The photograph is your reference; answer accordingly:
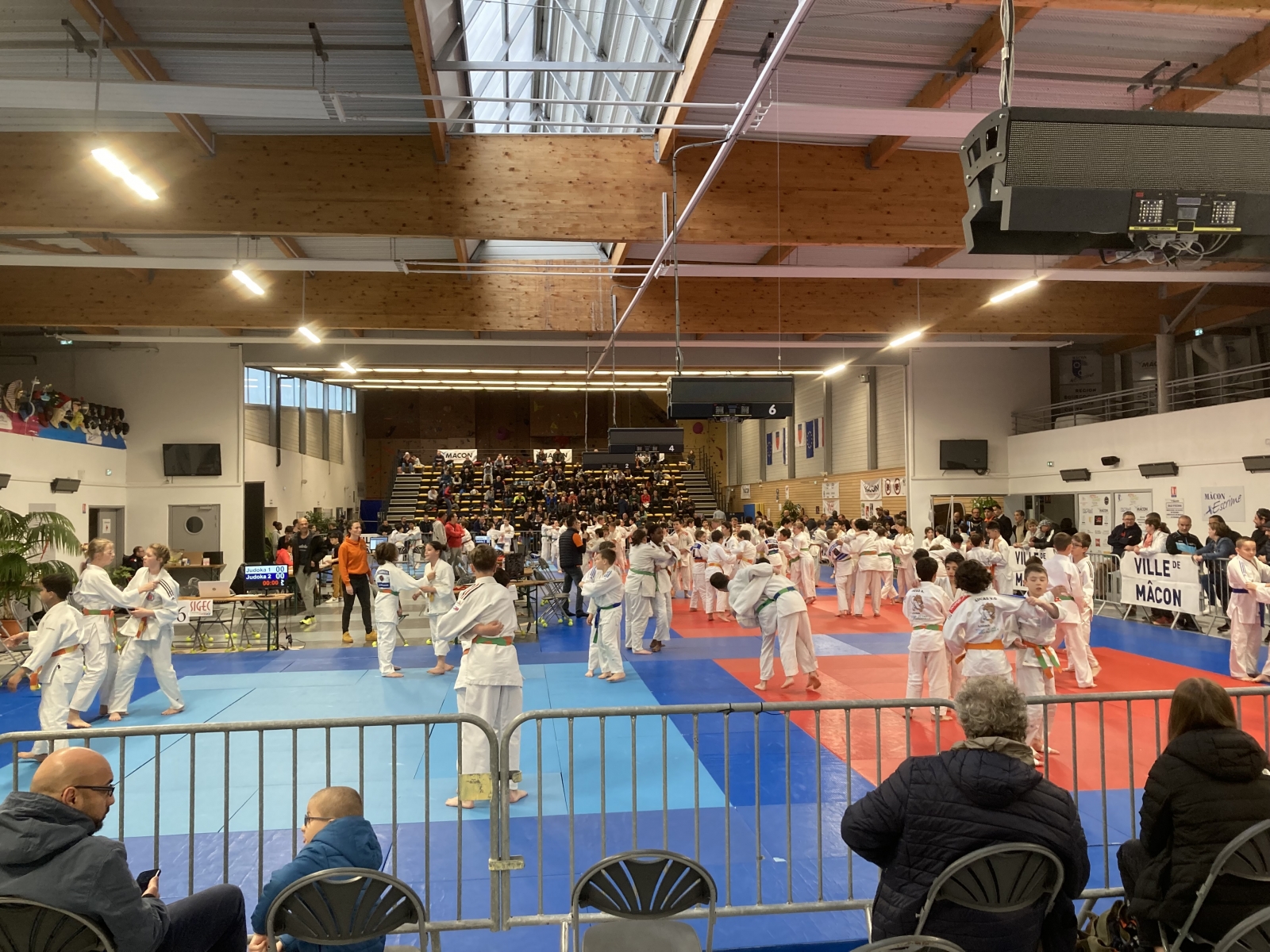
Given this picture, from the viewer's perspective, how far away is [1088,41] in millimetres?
8406

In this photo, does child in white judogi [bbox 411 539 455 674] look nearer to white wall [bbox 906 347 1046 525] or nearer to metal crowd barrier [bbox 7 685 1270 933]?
metal crowd barrier [bbox 7 685 1270 933]

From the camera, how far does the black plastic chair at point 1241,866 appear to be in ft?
9.16

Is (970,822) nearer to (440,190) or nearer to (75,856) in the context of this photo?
(75,856)

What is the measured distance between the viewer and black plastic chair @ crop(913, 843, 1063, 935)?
2.67 m

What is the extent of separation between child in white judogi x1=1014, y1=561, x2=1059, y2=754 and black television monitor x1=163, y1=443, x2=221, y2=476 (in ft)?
66.6

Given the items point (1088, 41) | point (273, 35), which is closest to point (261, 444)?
point (273, 35)

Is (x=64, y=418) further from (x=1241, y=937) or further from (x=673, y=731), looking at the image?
(x=1241, y=937)

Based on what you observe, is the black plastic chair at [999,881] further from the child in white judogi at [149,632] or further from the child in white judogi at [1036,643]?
the child in white judogi at [149,632]

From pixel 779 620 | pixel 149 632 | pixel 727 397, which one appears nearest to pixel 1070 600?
pixel 779 620

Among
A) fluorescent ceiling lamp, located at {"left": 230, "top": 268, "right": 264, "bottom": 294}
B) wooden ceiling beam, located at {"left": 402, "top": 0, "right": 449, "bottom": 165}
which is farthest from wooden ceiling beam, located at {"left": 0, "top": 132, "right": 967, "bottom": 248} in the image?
fluorescent ceiling lamp, located at {"left": 230, "top": 268, "right": 264, "bottom": 294}

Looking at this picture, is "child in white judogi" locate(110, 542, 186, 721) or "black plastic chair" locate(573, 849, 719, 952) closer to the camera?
"black plastic chair" locate(573, 849, 719, 952)

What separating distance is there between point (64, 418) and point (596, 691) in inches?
576

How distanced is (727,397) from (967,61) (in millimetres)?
4491

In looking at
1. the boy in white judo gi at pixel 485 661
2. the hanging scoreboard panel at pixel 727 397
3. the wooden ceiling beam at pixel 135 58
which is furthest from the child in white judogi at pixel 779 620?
the wooden ceiling beam at pixel 135 58
